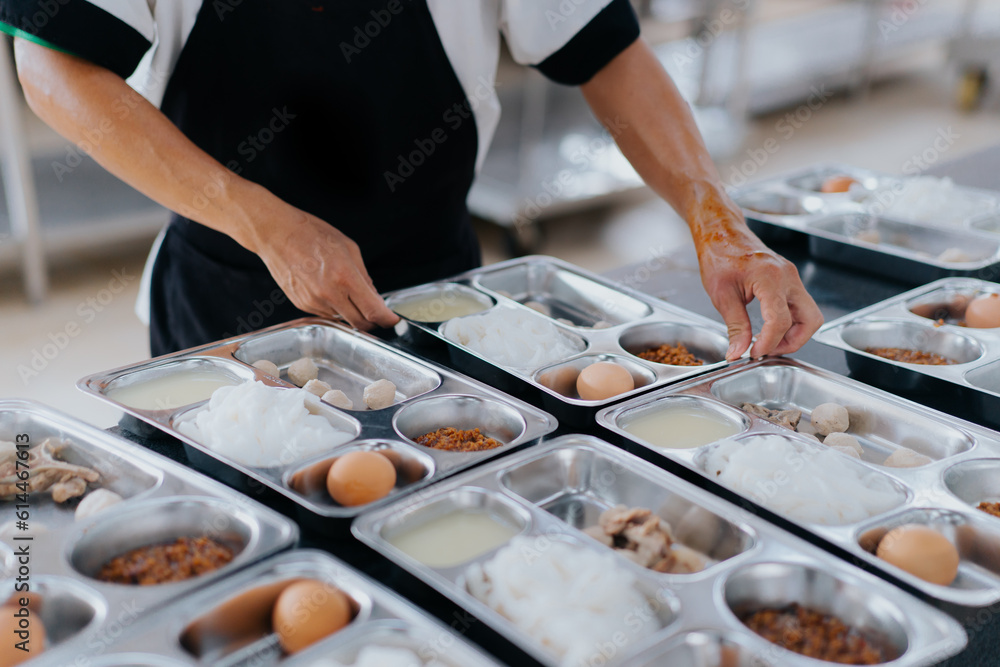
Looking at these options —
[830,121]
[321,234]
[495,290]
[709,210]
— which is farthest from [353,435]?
[830,121]

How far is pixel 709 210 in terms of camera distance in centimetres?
173

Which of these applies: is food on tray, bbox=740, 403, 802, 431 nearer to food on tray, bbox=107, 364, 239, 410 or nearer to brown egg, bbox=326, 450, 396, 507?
brown egg, bbox=326, 450, 396, 507

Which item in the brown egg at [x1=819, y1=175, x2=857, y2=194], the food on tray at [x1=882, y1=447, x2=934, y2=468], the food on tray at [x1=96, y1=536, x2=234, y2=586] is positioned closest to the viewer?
the food on tray at [x1=96, y1=536, x2=234, y2=586]

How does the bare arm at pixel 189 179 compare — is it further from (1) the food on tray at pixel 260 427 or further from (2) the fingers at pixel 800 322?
(2) the fingers at pixel 800 322

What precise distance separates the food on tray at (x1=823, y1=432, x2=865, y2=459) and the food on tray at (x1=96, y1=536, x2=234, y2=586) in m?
0.86

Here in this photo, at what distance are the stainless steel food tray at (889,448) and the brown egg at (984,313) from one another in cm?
41

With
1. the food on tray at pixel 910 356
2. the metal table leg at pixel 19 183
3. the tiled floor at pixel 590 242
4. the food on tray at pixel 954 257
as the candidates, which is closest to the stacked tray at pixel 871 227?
the food on tray at pixel 954 257

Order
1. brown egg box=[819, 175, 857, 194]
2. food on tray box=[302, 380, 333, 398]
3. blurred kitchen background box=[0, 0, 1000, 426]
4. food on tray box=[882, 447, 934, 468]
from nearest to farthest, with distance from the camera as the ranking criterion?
food on tray box=[882, 447, 934, 468]
food on tray box=[302, 380, 333, 398]
brown egg box=[819, 175, 857, 194]
blurred kitchen background box=[0, 0, 1000, 426]

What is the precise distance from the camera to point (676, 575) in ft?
3.32

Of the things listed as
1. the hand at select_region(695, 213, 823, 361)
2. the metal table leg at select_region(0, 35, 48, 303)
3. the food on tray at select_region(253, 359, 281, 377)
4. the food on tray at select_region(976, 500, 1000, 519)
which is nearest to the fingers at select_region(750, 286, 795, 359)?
the hand at select_region(695, 213, 823, 361)

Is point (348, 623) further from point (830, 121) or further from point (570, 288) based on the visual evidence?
point (830, 121)

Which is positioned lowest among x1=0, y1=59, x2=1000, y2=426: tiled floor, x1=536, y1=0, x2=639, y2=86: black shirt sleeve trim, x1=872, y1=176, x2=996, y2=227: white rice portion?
x1=0, y1=59, x2=1000, y2=426: tiled floor

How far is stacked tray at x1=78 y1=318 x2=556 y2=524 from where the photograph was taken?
3.88 ft

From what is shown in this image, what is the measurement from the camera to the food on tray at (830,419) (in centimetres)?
143
